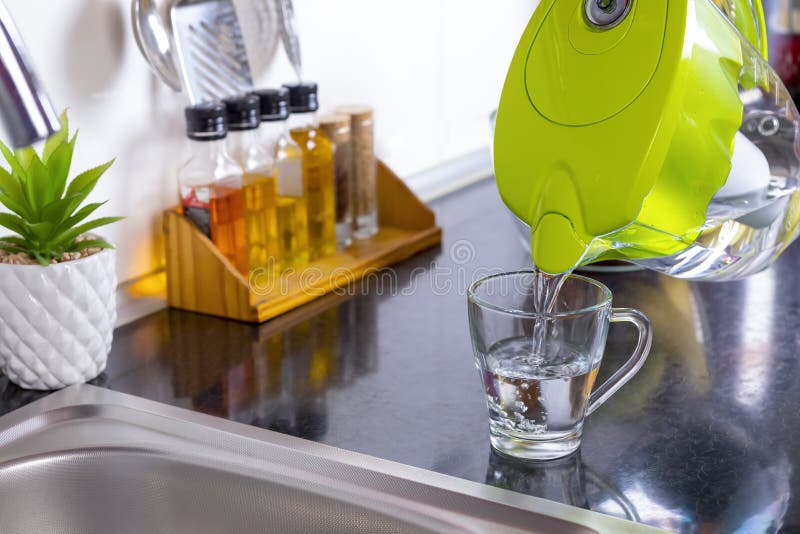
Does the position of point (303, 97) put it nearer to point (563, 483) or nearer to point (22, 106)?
point (563, 483)

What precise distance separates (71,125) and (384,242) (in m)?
0.42

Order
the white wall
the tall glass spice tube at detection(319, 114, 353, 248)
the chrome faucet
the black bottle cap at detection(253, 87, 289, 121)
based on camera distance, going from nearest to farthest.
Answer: the chrome faucet
the white wall
the black bottle cap at detection(253, 87, 289, 121)
the tall glass spice tube at detection(319, 114, 353, 248)

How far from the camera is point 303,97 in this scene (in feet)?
3.93

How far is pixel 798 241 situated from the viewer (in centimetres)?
137

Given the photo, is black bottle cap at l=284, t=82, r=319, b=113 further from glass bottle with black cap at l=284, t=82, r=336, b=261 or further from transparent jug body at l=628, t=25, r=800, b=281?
transparent jug body at l=628, t=25, r=800, b=281

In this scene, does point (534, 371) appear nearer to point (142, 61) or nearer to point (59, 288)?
point (59, 288)

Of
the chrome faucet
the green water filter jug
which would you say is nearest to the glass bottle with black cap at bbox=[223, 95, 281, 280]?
the green water filter jug

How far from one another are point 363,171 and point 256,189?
0.21m

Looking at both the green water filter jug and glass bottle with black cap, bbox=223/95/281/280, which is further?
glass bottle with black cap, bbox=223/95/281/280

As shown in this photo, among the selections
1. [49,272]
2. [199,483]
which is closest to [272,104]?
[49,272]

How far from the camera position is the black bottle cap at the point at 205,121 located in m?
1.05

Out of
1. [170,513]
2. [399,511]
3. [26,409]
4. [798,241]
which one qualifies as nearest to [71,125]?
[26,409]

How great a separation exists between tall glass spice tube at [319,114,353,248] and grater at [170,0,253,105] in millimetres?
120

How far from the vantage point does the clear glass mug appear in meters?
0.78
